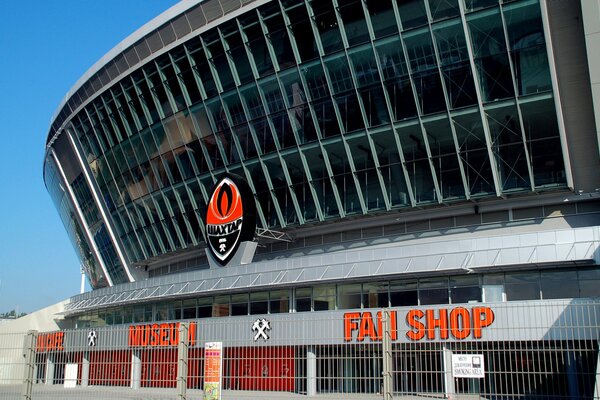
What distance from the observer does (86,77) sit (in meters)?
46.0

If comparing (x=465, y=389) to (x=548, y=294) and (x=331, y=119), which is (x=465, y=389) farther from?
(x=331, y=119)

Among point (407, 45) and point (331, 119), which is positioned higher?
point (407, 45)

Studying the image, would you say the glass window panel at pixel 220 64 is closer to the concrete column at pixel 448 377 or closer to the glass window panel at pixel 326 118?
the glass window panel at pixel 326 118

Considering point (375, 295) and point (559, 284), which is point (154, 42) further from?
point (559, 284)

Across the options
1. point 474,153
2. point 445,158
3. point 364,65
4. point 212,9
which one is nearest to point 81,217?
point 212,9

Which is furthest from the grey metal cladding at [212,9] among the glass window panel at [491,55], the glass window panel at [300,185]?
the glass window panel at [491,55]

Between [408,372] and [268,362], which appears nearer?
[408,372]

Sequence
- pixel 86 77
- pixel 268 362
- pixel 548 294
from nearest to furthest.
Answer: pixel 268 362, pixel 548 294, pixel 86 77

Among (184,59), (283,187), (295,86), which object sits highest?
(184,59)

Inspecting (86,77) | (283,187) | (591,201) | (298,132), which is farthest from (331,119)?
(86,77)

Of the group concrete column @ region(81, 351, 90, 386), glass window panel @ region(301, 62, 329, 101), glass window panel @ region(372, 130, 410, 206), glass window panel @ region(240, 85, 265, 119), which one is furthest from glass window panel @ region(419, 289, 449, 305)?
concrete column @ region(81, 351, 90, 386)

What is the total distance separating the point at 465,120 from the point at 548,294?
28.5 ft

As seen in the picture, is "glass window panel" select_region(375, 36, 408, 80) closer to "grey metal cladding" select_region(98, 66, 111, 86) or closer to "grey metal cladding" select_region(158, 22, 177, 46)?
"grey metal cladding" select_region(158, 22, 177, 46)

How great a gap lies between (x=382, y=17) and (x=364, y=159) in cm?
707
